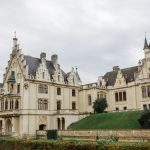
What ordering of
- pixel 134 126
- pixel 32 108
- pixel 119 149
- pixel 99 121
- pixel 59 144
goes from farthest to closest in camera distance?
pixel 32 108 < pixel 99 121 < pixel 134 126 < pixel 59 144 < pixel 119 149

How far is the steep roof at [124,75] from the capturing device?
63.2 m

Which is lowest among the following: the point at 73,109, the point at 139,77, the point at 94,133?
the point at 94,133

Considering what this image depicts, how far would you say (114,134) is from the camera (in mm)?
37156

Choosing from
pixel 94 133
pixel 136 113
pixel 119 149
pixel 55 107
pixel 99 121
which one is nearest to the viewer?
pixel 119 149

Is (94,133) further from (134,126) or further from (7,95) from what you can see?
A: (7,95)

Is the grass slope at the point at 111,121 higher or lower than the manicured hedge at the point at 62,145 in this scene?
higher

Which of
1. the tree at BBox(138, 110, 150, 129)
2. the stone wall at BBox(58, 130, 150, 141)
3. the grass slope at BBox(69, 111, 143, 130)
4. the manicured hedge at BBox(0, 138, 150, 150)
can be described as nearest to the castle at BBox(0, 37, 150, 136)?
the grass slope at BBox(69, 111, 143, 130)

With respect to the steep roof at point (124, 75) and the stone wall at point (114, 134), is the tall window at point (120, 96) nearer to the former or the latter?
the steep roof at point (124, 75)

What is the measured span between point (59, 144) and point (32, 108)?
117 feet

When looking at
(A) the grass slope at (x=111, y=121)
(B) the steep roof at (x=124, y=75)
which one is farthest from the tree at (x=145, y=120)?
(B) the steep roof at (x=124, y=75)

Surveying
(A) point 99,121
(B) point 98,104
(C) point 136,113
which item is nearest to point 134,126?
(C) point 136,113

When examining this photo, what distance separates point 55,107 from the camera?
59156 mm

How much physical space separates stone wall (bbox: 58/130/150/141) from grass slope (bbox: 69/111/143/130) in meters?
5.92

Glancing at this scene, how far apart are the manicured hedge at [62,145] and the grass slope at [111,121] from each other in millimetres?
23159
